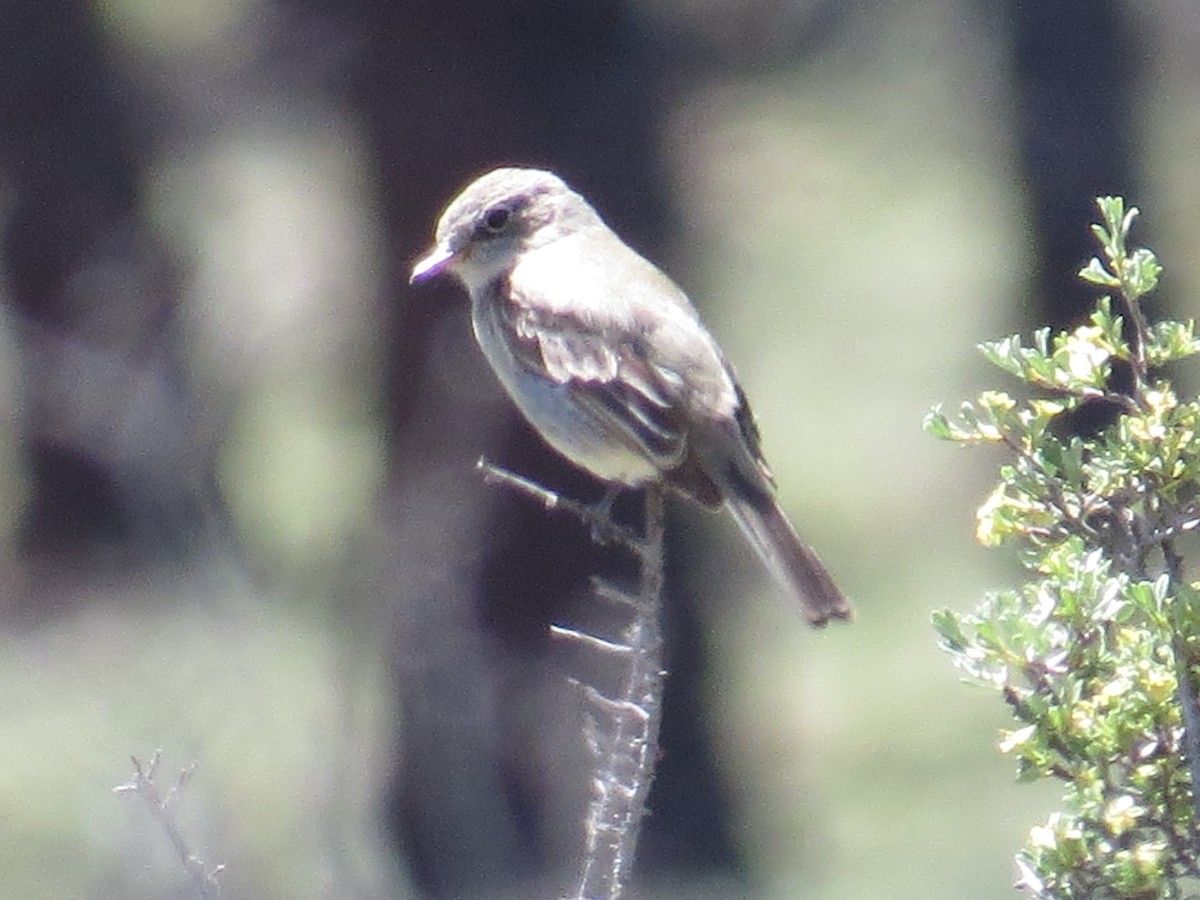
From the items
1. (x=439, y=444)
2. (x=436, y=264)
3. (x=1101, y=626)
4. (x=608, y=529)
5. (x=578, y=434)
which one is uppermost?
(x=436, y=264)

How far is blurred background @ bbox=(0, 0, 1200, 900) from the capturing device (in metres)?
7.51

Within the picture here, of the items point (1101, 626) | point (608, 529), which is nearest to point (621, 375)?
point (608, 529)

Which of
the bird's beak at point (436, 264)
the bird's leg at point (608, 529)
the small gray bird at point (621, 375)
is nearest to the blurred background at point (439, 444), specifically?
the bird's leg at point (608, 529)

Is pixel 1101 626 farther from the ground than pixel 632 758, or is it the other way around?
pixel 1101 626

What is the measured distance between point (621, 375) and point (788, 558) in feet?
1.86

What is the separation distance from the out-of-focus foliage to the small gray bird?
1.43m

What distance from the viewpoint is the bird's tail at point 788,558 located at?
4.19 metres

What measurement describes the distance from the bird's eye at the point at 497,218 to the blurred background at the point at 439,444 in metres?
1.63

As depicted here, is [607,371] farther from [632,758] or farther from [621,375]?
[632,758]

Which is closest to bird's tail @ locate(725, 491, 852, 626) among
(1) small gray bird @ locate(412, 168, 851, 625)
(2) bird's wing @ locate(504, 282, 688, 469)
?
(1) small gray bird @ locate(412, 168, 851, 625)

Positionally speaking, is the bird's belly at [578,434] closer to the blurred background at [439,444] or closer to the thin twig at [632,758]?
the thin twig at [632,758]

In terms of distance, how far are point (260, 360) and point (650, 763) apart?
705 centimetres

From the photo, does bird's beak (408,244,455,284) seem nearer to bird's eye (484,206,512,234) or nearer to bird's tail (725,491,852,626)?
bird's eye (484,206,512,234)

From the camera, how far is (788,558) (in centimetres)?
427
